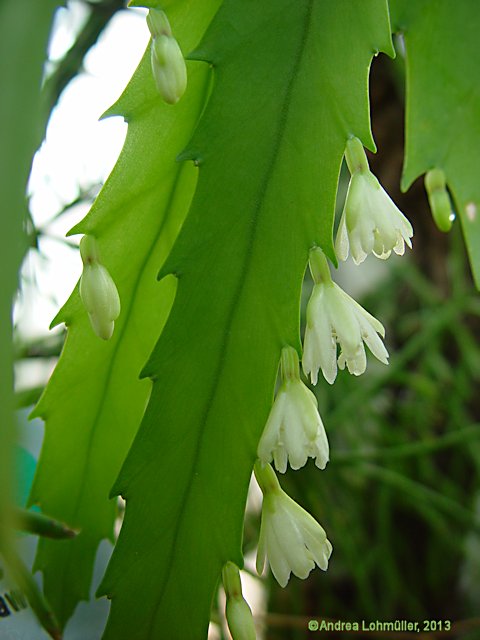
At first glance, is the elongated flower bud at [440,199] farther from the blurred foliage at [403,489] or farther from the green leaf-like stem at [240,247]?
the blurred foliage at [403,489]

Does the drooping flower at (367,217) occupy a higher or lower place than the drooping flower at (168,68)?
lower

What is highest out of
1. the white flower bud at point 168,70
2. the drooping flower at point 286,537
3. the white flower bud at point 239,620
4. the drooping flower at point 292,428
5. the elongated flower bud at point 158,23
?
the elongated flower bud at point 158,23

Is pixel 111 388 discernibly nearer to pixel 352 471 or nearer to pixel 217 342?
pixel 217 342

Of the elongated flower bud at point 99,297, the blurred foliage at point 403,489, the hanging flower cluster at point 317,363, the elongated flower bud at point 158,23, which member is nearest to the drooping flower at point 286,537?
the hanging flower cluster at point 317,363

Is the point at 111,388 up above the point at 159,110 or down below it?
below

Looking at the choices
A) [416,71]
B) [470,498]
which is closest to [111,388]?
[416,71]

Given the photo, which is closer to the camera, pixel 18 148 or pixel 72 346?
pixel 18 148
